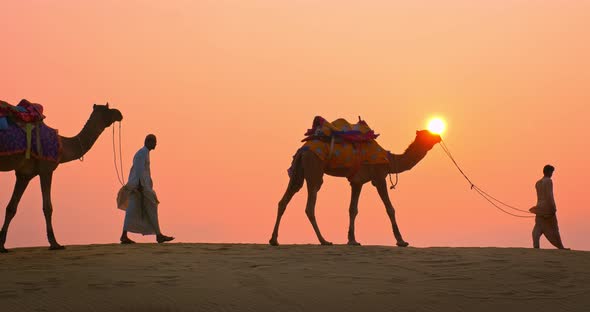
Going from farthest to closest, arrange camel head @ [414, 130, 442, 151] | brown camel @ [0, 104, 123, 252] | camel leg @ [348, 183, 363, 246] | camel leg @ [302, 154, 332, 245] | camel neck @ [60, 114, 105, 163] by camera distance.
Result: camel head @ [414, 130, 442, 151] → camel leg @ [348, 183, 363, 246] → camel leg @ [302, 154, 332, 245] → camel neck @ [60, 114, 105, 163] → brown camel @ [0, 104, 123, 252]

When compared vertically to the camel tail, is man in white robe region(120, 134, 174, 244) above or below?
below

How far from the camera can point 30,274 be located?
507 inches

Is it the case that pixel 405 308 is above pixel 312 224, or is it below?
below

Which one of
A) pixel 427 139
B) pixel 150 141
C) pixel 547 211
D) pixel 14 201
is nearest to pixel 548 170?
pixel 547 211

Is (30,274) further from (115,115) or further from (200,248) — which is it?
(115,115)

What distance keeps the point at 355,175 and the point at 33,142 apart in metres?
6.53

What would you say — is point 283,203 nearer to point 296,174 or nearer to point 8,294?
point 296,174

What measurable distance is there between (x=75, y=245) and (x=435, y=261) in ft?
24.1

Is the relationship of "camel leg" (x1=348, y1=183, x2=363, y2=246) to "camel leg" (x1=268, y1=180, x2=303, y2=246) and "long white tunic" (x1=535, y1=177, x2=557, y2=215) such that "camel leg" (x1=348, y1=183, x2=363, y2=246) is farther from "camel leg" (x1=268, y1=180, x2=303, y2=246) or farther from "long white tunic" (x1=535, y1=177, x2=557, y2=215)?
"long white tunic" (x1=535, y1=177, x2=557, y2=215)

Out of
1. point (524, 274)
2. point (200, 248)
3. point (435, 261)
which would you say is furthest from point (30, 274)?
point (524, 274)

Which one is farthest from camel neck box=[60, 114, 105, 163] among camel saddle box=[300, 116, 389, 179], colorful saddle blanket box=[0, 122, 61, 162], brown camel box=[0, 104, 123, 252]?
camel saddle box=[300, 116, 389, 179]

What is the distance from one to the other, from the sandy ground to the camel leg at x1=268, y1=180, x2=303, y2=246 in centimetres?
132

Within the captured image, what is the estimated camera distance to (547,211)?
1992 centimetres

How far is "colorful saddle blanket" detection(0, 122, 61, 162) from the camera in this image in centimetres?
A: 1556
